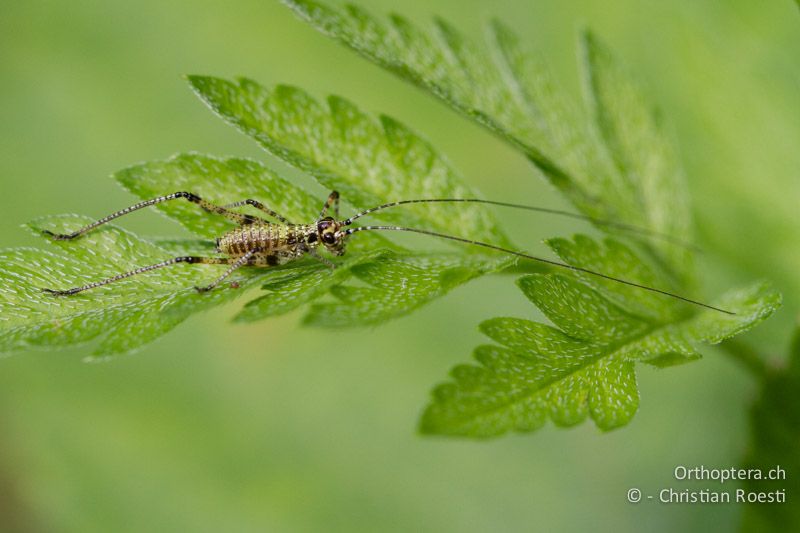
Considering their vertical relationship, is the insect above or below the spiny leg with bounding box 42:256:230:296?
above

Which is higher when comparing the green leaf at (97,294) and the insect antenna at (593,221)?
the insect antenna at (593,221)

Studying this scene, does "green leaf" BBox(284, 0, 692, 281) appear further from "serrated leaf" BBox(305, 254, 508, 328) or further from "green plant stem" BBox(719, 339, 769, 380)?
"serrated leaf" BBox(305, 254, 508, 328)

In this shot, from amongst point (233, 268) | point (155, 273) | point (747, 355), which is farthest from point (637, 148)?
point (155, 273)

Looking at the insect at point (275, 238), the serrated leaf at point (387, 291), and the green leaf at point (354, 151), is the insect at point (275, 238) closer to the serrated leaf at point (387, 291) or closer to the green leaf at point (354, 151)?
the green leaf at point (354, 151)

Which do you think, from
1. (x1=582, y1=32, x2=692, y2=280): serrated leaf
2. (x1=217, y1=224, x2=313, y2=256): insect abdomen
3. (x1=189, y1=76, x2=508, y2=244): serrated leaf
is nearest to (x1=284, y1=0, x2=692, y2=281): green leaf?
(x1=582, y1=32, x2=692, y2=280): serrated leaf

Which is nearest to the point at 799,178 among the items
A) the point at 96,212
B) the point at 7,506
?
the point at 96,212

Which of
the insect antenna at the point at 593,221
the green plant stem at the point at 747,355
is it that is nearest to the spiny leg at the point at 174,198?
the insect antenna at the point at 593,221

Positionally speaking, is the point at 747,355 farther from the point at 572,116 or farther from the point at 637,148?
the point at 572,116

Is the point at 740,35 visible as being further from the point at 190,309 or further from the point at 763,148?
the point at 190,309
